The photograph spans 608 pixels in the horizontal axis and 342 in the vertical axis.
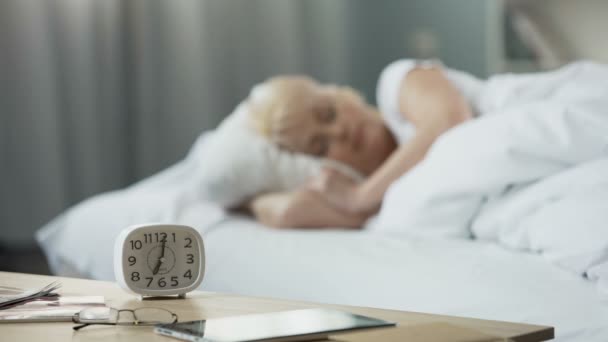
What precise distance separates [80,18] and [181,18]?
1.42 feet

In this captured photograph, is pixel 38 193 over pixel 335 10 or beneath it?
beneath

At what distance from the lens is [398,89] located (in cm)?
212

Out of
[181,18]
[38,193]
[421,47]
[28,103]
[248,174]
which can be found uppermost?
[421,47]

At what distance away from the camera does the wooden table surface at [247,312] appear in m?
0.74

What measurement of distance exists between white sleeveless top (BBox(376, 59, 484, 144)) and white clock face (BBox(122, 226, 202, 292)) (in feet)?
3.60

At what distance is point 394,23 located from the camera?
423cm

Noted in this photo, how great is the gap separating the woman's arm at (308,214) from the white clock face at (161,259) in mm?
931

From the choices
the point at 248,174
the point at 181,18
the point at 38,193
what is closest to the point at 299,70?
the point at 181,18

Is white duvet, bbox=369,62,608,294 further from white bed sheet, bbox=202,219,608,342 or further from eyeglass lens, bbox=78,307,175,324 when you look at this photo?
eyeglass lens, bbox=78,307,175,324

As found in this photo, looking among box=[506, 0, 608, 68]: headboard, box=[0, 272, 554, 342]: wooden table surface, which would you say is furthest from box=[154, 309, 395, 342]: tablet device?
box=[506, 0, 608, 68]: headboard

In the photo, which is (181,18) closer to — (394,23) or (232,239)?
(394,23)

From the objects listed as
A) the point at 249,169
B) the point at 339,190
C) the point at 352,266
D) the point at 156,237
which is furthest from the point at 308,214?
the point at 156,237

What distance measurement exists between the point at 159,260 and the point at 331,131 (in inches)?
48.6

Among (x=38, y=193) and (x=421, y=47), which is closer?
(x=38, y=193)
